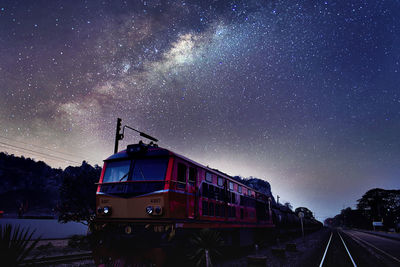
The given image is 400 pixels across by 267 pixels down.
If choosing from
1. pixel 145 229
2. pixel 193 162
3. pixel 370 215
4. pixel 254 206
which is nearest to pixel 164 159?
pixel 193 162

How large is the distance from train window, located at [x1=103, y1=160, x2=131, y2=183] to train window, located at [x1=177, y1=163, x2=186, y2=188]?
1.89 meters

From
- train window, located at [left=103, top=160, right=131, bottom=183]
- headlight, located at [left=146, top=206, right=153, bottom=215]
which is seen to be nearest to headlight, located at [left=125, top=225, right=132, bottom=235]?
headlight, located at [left=146, top=206, right=153, bottom=215]

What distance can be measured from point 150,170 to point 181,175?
1156 millimetres

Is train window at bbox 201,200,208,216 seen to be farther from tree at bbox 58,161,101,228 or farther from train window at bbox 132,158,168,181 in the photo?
tree at bbox 58,161,101,228

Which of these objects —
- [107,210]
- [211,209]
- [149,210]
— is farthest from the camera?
[211,209]

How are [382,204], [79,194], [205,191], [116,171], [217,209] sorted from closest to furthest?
[116,171] < [205,191] < [217,209] < [79,194] < [382,204]

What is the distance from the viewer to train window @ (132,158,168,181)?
8.44 metres

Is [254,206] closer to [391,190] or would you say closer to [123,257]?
[123,257]

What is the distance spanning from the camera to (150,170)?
28.2ft

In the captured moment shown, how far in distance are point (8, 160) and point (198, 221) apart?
146 m

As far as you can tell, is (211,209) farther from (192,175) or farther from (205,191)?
(192,175)

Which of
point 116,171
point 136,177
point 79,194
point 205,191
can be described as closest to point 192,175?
point 205,191

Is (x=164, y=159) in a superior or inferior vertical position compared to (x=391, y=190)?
inferior

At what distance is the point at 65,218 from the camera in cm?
2005
